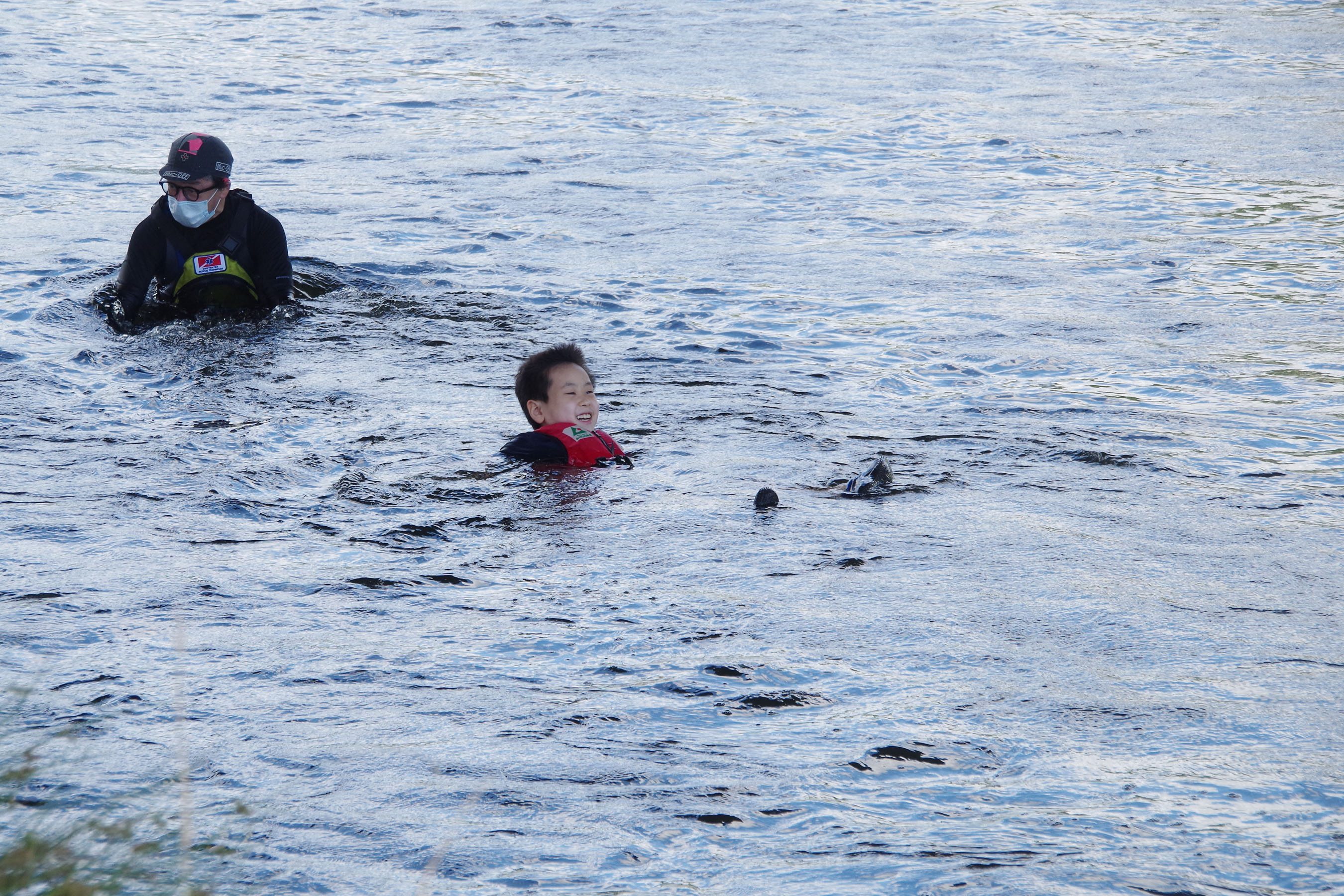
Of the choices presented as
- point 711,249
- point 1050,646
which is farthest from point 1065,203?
point 1050,646

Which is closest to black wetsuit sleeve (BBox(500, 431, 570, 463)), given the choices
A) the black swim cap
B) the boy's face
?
the boy's face

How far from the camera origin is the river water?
11.7 feet

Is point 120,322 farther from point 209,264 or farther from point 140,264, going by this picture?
point 209,264

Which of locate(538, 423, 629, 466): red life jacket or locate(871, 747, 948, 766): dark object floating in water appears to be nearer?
locate(871, 747, 948, 766): dark object floating in water

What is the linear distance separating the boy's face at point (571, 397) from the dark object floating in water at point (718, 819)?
3.56 metres

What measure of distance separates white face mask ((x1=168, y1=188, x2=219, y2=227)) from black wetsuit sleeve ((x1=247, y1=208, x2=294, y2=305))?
30 cm

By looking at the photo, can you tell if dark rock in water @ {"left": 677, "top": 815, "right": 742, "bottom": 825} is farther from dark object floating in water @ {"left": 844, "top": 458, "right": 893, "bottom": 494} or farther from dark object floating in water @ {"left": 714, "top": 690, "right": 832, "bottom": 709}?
dark object floating in water @ {"left": 844, "top": 458, "right": 893, "bottom": 494}

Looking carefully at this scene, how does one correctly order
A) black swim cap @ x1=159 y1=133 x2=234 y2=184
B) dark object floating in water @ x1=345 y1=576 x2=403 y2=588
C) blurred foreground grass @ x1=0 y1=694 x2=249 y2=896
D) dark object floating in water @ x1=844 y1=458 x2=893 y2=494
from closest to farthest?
blurred foreground grass @ x1=0 y1=694 x2=249 y2=896 → dark object floating in water @ x1=345 y1=576 x2=403 y2=588 → dark object floating in water @ x1=844 y1=458 x2=893 y2=494 → black swim cap @ x1=159 y1=133 x2=234 y2=184

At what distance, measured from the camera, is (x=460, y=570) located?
5508mm

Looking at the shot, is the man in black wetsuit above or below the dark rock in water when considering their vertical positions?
above

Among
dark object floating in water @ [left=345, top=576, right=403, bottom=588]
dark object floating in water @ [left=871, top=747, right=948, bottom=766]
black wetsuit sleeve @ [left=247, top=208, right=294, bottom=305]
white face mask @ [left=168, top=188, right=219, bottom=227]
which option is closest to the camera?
dark object floating in water @ [left=871, top=747, right=948, bottom=766]

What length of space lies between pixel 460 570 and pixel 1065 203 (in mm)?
8674

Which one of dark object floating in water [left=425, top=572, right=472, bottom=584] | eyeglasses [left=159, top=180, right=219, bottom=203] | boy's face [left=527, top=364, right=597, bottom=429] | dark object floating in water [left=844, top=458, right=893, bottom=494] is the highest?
eyeglasses [left=159, top=180, right=219, bottom=203]

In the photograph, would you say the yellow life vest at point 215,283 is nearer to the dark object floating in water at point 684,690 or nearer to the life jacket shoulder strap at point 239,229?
the life jacket shoulder strap at point 239,229
